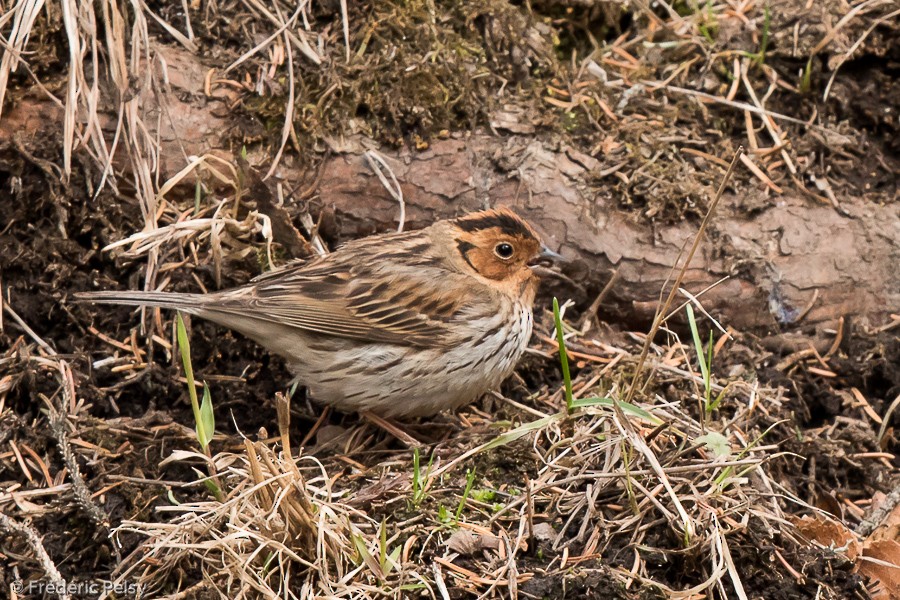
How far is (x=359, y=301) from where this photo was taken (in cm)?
570

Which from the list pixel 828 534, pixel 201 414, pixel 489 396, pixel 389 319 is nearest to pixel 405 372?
pixel 389 319

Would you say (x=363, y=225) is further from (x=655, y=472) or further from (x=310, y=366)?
Result: (x=655, y=472)

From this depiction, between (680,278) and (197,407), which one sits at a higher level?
(680,278)

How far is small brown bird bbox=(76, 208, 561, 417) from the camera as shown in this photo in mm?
5559

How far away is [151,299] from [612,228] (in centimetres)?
265

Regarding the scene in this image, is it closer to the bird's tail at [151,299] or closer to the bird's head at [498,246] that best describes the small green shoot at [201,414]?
the bird's tail at [151,299]

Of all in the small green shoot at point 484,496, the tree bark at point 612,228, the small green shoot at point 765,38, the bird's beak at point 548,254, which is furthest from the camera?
the small green shoot at point 765,38

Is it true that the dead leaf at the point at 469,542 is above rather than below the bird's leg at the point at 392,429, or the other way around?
above

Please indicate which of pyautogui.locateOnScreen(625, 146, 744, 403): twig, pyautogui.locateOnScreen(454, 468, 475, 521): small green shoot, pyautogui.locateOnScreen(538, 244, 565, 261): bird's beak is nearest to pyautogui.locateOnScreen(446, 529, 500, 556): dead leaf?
pyautogui.locateOnScreen(454, 468, 475, 521): small green shoot

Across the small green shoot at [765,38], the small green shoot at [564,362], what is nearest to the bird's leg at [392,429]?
the small green shoot at [564,362]

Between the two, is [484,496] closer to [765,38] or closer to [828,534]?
[828,534]

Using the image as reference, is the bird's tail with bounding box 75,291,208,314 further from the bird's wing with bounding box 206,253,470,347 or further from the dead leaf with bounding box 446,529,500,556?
the dead leaf with bounding box 446,529,500,556

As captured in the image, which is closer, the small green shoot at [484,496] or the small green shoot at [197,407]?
the small green shoot at [197,407]

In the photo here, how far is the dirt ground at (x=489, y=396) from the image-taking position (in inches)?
173
